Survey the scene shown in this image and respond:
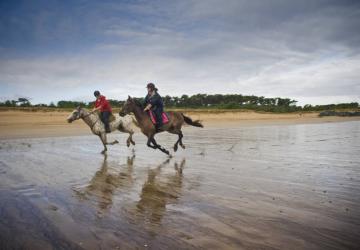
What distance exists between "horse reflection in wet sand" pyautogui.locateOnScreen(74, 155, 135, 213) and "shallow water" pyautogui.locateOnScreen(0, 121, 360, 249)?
2 cm

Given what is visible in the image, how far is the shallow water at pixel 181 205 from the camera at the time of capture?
10.1 feet

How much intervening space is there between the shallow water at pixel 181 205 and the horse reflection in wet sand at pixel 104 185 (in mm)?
16

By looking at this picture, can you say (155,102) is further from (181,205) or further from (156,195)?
(181,205)

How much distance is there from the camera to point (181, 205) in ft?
14.0

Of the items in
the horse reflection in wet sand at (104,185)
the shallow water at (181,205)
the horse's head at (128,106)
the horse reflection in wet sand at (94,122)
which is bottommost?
the horse reflection in wet sand at (104,185)

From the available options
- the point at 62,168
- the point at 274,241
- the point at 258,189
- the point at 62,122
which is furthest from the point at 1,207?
the point at 62,122

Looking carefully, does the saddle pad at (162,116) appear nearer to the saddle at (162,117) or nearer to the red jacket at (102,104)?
the saddle at (162,117)

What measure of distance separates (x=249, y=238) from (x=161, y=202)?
1.67 metres

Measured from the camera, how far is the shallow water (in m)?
3.08

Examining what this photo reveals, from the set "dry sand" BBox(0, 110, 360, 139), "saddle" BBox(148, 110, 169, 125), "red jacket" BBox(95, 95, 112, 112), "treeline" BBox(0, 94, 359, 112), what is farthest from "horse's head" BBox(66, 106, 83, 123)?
"treeline" BBox(0, 94, 359, 112)

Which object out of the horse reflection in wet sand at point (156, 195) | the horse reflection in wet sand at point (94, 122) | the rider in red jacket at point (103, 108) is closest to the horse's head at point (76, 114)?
the horse reflection in wet sand at point (94, 122)

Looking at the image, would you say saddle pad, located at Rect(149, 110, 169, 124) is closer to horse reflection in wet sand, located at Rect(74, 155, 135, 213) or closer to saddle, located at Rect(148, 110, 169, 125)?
saddle, located at Rect(148, 110, 169, 125)

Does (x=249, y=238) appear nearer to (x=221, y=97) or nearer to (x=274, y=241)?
(x=274, y=241)

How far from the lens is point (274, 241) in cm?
301
